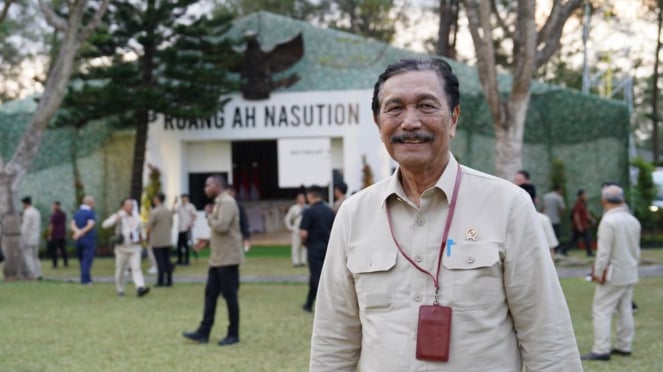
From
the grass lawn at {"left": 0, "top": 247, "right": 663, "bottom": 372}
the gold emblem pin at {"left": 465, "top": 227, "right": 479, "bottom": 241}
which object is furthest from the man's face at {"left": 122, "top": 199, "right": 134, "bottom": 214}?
the gold emblem pin at {"left": 465, "top": 227, "right": 479, "bottom": 241}

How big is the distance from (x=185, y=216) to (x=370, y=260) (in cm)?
1818

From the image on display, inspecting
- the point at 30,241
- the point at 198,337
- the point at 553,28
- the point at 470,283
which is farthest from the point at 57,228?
the point at 470,283

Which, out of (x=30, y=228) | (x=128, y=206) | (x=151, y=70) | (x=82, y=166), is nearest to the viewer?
(x=128, y=206)

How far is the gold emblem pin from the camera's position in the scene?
279 cm

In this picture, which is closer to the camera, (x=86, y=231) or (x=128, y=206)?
(x=128, y=206)

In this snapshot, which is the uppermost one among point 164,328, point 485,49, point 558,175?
point 485,49

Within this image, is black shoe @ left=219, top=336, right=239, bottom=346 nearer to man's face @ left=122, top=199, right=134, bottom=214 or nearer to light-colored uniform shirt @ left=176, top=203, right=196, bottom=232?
man's face @ left=122, top=199, right=134, bottom=214

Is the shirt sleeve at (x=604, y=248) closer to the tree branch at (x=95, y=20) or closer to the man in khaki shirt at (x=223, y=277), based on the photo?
the man in khaki shirt at (x=223, y=277)

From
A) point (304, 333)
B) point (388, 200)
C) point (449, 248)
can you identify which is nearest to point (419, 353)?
point (449, 248)

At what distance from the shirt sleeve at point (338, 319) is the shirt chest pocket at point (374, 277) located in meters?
0.07

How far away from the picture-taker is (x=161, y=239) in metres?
16.7

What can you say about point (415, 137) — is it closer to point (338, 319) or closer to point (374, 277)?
point (374, 277)

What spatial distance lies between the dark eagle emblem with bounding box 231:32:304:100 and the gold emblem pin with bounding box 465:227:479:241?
72.8 feet

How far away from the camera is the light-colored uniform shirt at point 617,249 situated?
29.7ft
